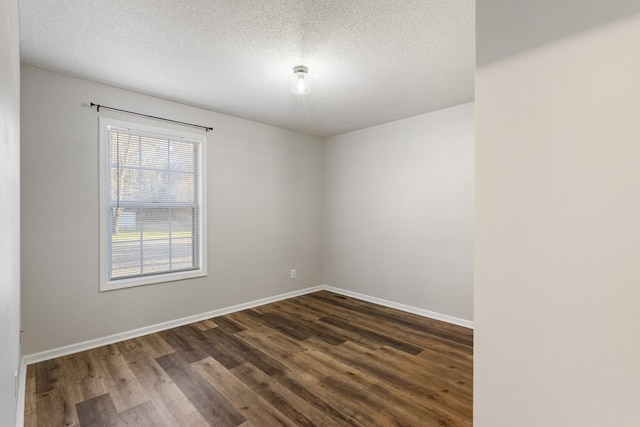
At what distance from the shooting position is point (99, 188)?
2926 mm

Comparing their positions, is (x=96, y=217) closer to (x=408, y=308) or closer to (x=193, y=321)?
(x=193, y=321)

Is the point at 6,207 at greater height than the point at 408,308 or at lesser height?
greater

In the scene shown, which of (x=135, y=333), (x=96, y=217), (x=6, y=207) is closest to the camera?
(x=6, y=207)

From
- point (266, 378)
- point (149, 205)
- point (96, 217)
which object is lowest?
point (266, 378)

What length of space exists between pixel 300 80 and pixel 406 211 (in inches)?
87.7

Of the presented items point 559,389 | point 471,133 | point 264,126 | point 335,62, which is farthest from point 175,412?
point 471,133

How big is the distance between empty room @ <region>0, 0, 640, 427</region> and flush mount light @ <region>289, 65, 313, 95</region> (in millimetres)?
36

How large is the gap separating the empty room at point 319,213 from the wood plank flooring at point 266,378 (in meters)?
0.02

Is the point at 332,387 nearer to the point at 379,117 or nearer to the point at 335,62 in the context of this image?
the point at 335,62

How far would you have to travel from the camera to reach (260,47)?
7.41 ft

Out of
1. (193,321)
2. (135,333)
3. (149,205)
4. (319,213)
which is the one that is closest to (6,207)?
(149,205)

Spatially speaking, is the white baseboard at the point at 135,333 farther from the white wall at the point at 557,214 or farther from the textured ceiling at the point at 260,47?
the white wall at the point at 557,214

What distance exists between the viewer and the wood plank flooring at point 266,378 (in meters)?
1.96

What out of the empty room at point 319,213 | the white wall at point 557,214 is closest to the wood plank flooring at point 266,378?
the empty room at point 319,213
